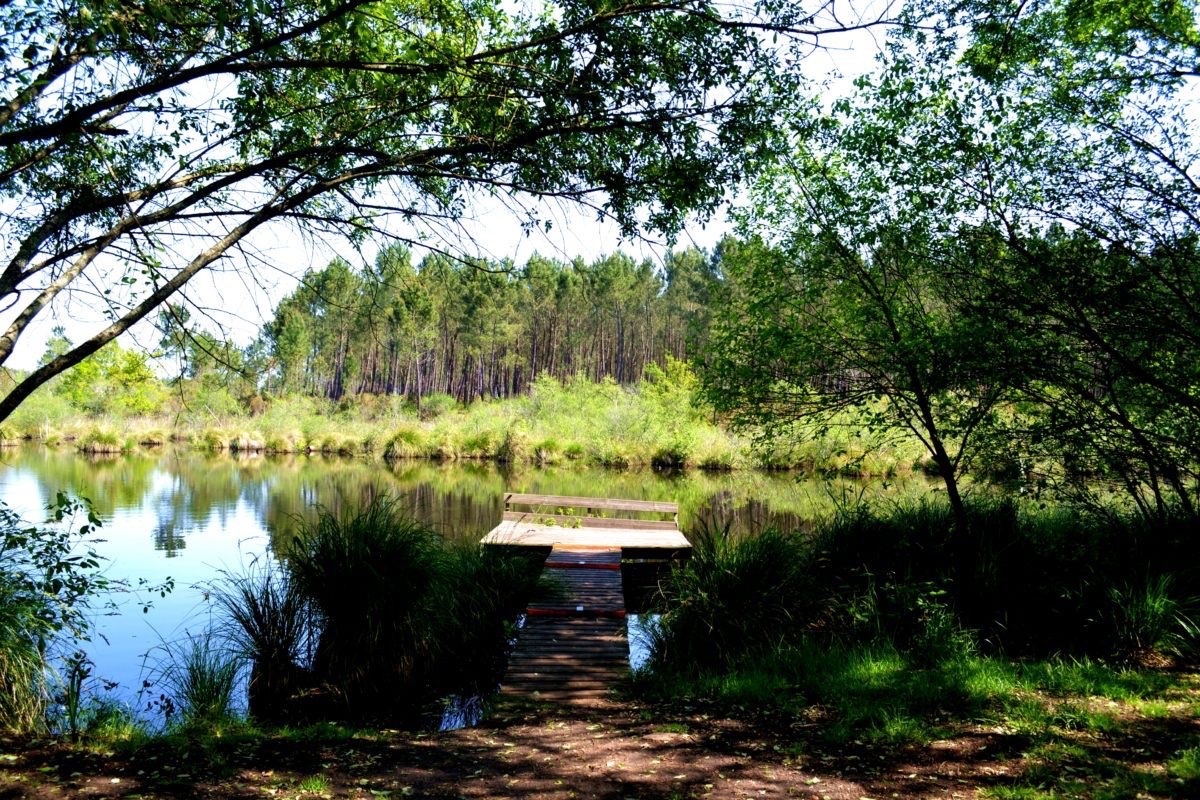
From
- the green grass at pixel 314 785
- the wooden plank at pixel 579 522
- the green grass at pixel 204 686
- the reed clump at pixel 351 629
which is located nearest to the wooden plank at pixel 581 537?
the wooden plank at pixel 579 522

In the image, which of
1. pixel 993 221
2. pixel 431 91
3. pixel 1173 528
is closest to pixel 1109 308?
pixel 993 221

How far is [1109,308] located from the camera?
236 inches

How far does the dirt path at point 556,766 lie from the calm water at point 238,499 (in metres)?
2.91

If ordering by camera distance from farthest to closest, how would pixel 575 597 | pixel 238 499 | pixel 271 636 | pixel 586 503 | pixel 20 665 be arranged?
pixel 238 499
pixel 586 503
pixel 575 597
pixel 271 636
pixel 20 665

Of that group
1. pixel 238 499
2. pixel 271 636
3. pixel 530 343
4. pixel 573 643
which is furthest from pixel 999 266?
pixel 530 343

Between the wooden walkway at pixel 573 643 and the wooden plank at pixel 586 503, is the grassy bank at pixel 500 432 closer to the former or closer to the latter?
the wooden plank at pixel 586 503

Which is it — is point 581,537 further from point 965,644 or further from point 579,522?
point 965,644

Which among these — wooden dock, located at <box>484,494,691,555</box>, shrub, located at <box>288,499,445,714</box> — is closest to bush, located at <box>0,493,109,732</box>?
shrub, located at <box>288,499,445,714</box>

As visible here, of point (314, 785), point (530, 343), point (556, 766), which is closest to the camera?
point (314, 785)

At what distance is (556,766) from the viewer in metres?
4.34

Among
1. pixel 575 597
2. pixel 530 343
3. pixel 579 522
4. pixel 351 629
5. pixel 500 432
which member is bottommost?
pixel 575 597

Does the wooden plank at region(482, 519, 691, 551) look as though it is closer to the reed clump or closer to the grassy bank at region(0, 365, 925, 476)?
the reed clump

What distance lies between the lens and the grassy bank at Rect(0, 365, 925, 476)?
2973 centimetres

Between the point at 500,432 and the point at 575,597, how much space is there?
25.1 meters
